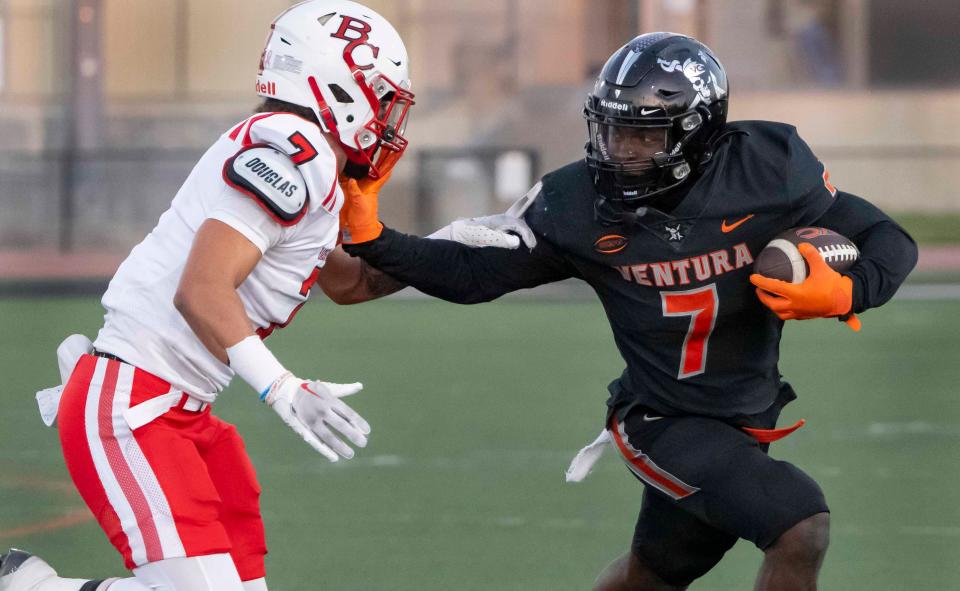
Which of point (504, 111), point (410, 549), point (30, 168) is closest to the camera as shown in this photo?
point (410, 549)

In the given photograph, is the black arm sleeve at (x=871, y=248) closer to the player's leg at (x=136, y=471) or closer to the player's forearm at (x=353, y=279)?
the player's forearm at (x=353, y=279)

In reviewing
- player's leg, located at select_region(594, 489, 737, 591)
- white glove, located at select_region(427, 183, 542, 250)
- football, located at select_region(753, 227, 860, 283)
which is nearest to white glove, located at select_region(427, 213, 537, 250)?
white glove, located at select_region(427, 183, 542, 250)

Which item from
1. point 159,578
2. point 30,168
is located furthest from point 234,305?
point 30,168

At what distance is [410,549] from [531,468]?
128cm

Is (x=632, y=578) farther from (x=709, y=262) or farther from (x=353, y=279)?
(x=353, y=279)

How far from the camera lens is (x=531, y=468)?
21.0 ft

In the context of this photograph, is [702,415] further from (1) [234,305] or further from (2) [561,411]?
(2) [561,411]

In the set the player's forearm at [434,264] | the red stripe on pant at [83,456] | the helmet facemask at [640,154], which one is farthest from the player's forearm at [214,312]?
the helmet facemask at [640,154]

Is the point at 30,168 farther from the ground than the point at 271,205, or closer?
closer

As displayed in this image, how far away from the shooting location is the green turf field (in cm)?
509

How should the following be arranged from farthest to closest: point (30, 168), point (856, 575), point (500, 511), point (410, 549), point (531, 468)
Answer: point (30, 168) < point (531, 468) < point (500, 511) < point (410, 549) < point (856, 575)

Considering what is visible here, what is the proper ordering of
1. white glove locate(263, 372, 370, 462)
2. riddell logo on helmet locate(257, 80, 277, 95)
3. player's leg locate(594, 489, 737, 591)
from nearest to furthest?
white glove locate(263, 372, 370, 462) < riddell logo on helmet locate(257, 80, 277, 95) < player's leg locate(594, 489, 737, 591)

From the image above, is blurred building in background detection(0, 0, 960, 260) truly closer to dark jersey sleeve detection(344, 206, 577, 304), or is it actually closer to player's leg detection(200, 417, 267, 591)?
dark jersey sleeve detection(344, 206, 577, 304)

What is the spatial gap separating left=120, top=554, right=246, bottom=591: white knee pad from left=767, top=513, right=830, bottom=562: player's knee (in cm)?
133
